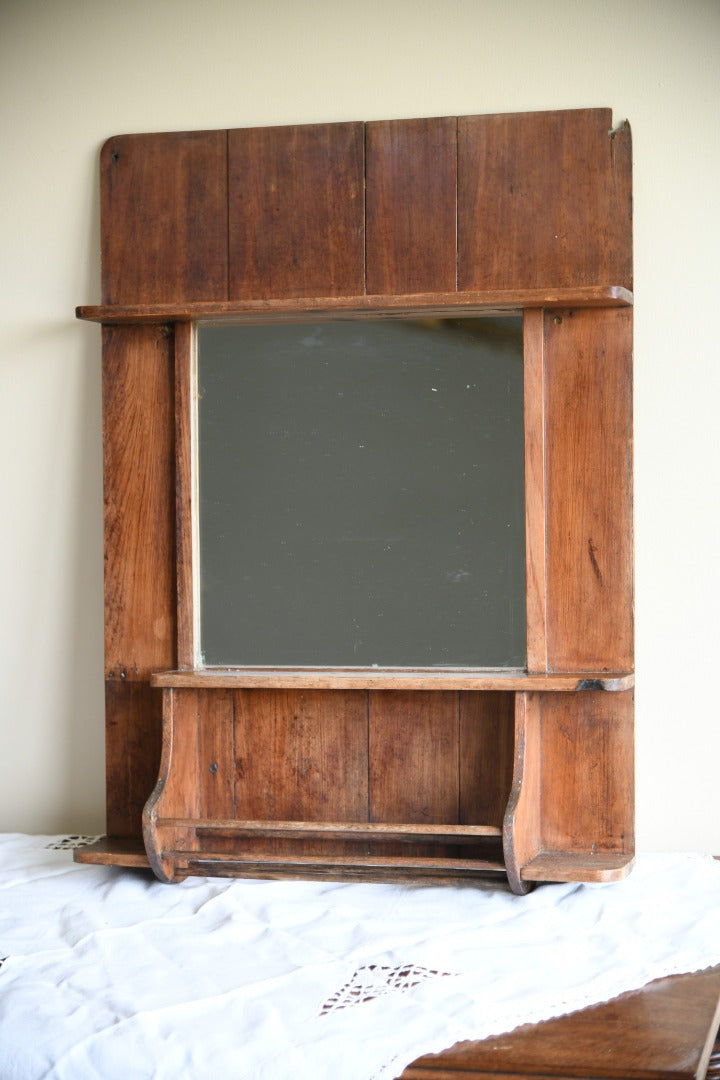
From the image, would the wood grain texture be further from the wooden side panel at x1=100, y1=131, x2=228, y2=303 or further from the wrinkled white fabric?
the wooden side panel at x1=100, y1=131, x2=228, y2=303

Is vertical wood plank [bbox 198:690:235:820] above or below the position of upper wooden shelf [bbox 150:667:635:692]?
below

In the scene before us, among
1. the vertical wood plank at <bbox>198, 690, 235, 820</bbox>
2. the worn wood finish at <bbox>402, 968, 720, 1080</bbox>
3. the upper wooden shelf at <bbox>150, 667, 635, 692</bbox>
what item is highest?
the upper wooden shelf at <bbox>150, 667, 635, 692</bbox>

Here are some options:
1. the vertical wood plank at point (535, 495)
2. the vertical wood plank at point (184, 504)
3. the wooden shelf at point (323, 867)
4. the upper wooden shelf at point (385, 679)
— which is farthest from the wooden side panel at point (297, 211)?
the wooden shelf at point (323, 867)

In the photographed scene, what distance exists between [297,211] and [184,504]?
0.47m

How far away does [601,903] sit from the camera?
1411 mm

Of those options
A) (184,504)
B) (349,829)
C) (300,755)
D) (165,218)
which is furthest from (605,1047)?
(165,218)

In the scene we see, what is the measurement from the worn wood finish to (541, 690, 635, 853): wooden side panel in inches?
16.7

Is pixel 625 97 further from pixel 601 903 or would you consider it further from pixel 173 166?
pixel 601 903

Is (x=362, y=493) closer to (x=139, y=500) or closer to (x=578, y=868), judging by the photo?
(x=139, y=500)

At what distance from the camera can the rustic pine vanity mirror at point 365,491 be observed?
→ 5.14ft

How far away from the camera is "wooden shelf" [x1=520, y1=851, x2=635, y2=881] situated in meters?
1.45

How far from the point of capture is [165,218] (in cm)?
168

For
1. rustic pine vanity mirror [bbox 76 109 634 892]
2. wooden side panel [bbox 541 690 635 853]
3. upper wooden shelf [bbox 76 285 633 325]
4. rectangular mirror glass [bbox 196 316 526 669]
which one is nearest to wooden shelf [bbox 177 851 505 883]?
rustic pine vanity mirror [bbox 76 109 634 892]

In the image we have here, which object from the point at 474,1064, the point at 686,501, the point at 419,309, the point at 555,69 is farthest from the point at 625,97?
the point at 474,1064
